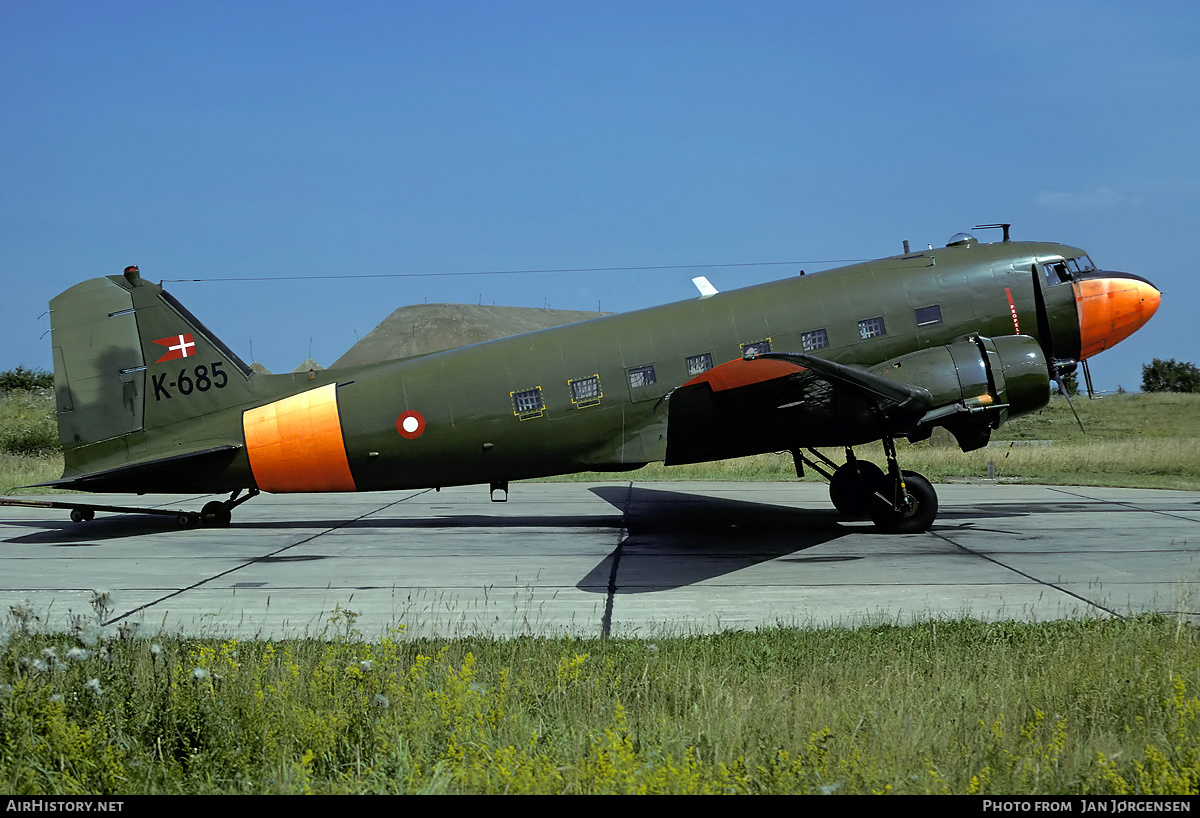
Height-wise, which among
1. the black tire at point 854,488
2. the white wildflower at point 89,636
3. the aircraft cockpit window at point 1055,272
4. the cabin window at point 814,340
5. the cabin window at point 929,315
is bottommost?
the black tire at point 854,488

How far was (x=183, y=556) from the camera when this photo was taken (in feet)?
45.5

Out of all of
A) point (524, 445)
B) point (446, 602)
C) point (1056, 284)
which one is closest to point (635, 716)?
point (446, 602)

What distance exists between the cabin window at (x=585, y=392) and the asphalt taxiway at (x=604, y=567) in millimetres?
2607

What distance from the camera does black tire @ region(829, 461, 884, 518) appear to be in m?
16.4

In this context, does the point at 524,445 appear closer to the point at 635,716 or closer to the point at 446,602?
the point at 446,602

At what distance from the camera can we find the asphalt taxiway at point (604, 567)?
9.46m

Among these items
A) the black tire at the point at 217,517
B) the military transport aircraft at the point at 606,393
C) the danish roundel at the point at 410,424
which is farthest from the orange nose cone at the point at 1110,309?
the black tire at the point at 217,517

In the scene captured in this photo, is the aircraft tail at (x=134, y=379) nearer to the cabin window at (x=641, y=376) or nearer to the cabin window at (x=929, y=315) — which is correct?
the cabin window at (x=641, y=376)

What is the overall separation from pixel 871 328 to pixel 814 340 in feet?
3.49

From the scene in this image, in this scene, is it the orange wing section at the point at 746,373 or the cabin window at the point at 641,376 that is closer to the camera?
the orange wing section at the point at 746,373

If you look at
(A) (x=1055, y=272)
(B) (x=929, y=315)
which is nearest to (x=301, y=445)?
(B) (x=929, y=315)

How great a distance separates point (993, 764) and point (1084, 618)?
451 centimetres

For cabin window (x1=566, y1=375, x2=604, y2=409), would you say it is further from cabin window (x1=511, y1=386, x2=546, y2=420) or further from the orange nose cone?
the orange nose cone

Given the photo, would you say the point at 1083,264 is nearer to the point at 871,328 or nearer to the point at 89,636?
the point at 871,328
